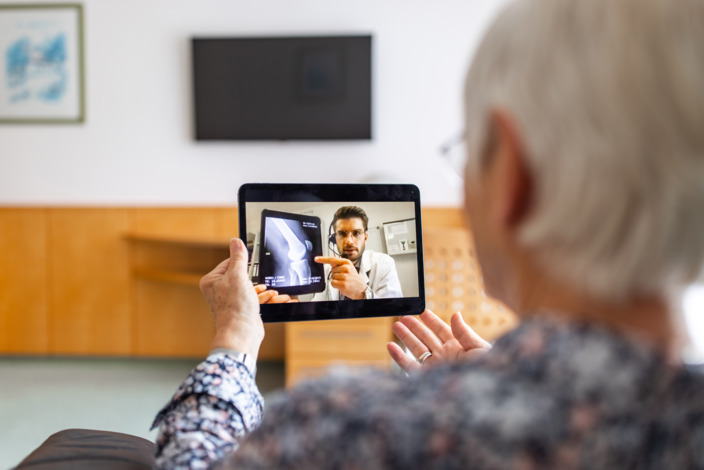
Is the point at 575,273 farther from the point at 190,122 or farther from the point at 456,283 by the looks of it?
the point at 190,122

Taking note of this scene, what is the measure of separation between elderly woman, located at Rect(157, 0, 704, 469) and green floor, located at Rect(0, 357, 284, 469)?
6.94 ft

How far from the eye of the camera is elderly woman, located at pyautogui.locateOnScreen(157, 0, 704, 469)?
43 centimetres

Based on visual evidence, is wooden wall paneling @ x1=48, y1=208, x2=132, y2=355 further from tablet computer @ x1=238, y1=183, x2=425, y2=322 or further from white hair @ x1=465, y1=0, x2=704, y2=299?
white hair @ x1=465, y1=0, x2=704, y2=299

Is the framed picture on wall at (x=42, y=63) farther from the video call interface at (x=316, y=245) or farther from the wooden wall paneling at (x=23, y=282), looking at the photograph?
the video call interface at (x=316, y=245)

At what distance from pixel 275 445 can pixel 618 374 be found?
0.27 metres

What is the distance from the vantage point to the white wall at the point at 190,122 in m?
3.33

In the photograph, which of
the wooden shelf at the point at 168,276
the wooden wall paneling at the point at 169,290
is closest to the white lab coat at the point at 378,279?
the wooden shelf at the point at 168,276

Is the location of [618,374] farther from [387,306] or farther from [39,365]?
[39,365]

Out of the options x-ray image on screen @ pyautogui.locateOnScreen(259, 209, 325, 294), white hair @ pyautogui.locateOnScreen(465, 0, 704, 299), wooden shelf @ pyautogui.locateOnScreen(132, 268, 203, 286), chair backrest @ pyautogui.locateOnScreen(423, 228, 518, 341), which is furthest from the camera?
wooden shelf @ pyautogui.locateOnScreen(132, 268, 203, 286)

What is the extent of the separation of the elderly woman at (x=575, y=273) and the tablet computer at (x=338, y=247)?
514mm

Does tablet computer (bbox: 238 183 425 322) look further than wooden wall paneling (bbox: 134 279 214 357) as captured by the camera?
No

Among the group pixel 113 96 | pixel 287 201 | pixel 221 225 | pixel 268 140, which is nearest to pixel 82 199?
pixel 113 96

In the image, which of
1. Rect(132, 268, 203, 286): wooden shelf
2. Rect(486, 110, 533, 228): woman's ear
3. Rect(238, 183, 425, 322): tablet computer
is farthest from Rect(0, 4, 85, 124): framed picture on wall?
Rect(486, 110, 533, 228): woman's ear

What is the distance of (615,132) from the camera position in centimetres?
43
